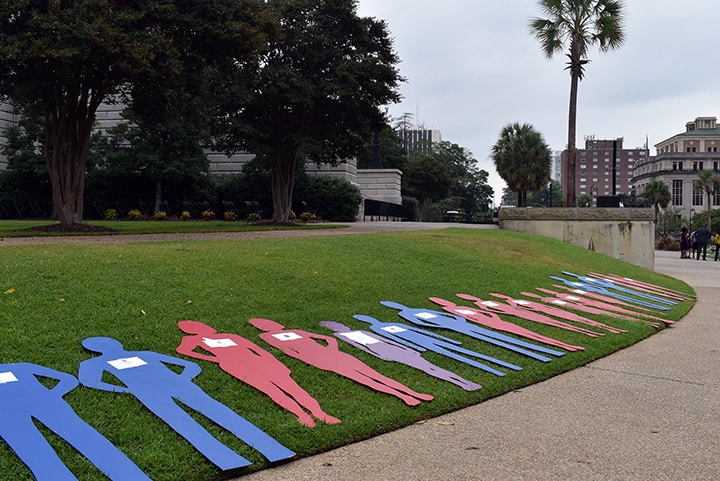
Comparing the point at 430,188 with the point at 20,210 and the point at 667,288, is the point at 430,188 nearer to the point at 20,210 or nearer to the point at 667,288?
the point at 20,210

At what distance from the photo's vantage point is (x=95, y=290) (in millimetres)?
6910

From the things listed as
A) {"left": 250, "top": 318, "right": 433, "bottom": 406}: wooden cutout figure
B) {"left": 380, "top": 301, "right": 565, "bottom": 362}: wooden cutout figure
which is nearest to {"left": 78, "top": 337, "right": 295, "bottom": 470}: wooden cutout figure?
{"left": 250, "top": 318, "right": 433, "bottom": 406}: wooden cutout figure

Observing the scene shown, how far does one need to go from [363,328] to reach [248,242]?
5.77 m

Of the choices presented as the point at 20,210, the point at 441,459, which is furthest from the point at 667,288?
the point at 20,210

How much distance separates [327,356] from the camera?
19.6 ft

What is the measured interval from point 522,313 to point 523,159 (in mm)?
39979

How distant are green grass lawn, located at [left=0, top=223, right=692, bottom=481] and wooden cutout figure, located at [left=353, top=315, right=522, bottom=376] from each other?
16 cm

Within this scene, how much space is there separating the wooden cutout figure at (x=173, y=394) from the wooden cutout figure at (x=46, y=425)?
1.03 feet

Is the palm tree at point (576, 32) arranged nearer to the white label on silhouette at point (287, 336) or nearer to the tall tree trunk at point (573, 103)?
the tall tree trunk at point (573, 103)

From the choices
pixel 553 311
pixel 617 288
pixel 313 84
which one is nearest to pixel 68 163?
pixel 313 84

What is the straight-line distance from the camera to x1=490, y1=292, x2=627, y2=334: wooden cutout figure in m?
8.88

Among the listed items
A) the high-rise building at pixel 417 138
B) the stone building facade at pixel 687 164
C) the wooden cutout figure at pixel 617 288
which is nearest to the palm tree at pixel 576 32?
the wooden cutout figure at pixel 617 288

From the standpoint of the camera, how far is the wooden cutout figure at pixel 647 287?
1404 cm

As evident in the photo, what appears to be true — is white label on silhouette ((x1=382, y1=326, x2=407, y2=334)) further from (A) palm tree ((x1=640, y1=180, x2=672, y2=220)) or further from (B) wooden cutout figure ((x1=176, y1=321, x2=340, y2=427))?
(A) palm tree ((x1=640, y1=180, x2=672, y2=220))
